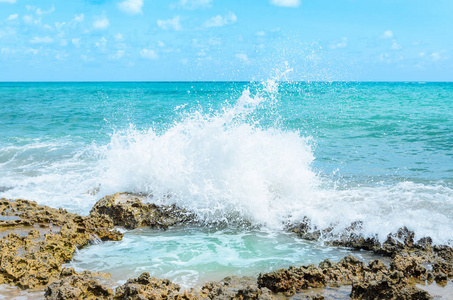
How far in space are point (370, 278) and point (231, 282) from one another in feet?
4.44

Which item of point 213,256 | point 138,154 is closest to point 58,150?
A: point 138,154

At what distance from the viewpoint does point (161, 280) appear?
4039 mm

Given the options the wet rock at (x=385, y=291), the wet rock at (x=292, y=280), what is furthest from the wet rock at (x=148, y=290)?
the wet rock at (x=385, y=291)

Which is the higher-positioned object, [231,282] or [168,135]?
[168,135]

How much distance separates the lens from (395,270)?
13.9 feet

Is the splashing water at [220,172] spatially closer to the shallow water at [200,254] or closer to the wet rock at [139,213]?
the wet rock at [139,213]

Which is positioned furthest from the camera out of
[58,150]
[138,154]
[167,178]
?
[58,150]

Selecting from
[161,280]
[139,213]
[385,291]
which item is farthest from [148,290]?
[139,213]

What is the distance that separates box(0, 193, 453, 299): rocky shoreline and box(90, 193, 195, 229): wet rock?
2 cm

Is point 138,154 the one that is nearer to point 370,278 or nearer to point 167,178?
point 167,178

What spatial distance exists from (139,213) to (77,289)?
2604 millimetres

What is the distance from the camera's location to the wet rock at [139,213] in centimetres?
633

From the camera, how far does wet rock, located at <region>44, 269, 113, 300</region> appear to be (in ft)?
12.2

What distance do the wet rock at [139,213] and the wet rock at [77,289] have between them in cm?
222
